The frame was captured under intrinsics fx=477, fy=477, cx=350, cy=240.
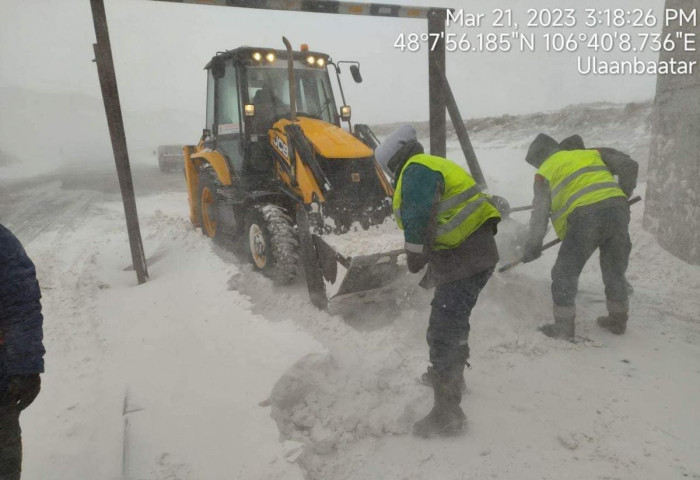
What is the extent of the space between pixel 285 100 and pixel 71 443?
14.7 ft

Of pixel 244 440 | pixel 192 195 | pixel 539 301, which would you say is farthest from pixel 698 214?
pixel 192 195

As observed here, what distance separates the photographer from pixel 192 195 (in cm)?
768

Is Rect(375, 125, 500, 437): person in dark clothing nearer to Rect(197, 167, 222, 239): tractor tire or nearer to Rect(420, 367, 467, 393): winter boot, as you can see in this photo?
Rect(420, 367, 467, 393): winter boot

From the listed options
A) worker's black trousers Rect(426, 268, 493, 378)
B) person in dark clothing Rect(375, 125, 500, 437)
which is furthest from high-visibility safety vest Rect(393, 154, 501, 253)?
worker's black trousers Rect(426, 268, 493, 378)

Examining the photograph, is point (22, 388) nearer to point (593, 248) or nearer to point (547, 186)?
point (547, 186)

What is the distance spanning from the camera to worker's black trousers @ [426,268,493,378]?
2.80 metres

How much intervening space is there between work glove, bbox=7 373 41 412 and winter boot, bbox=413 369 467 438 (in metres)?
1.96

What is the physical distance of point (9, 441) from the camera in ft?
6.50

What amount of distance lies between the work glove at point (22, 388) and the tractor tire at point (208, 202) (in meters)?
4.74

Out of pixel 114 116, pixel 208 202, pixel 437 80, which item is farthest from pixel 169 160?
pixel 437 80

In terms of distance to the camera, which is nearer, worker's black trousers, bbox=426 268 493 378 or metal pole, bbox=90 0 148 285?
worker's black trousers, bbox=426 268 493 378

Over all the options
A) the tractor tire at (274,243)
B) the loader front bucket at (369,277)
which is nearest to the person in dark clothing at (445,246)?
the loader front bucket at (369,277)

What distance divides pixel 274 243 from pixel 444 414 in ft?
8.97

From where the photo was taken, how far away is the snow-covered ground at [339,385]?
258 cm
